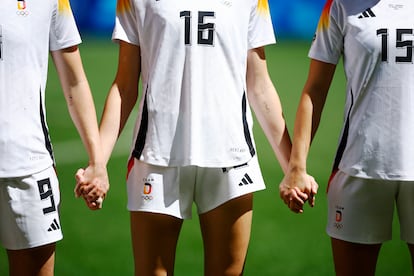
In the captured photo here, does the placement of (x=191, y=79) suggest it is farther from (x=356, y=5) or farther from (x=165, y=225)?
(x=356, y=5)

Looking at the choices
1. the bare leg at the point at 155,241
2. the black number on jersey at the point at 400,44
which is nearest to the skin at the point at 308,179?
the black number on jersey at the point at 400,44

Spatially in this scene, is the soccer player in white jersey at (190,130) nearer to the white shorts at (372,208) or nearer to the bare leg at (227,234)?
the bare leg at (227,234)

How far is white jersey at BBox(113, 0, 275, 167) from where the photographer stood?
3.96 metres

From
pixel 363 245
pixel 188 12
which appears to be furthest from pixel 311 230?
pixel 188 12

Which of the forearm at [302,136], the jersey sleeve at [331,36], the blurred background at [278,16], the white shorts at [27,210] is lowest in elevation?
the blurred background at [278,16]

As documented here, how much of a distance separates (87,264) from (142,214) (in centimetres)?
246

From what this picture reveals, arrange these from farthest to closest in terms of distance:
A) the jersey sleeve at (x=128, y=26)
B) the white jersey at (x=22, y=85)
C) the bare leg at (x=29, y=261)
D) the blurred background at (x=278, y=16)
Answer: the blurred background at (x=278, y=16) → the jersey sleeve at (x=128, y=26) → the bare leg at (x=29, y=261) → the white jersey at (x=22, y=85)

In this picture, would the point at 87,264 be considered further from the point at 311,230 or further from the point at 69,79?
the point at 69,79

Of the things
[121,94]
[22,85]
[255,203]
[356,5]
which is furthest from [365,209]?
[255,203]

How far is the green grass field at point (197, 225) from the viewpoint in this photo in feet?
21.0

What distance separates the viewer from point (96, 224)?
23.2 feet

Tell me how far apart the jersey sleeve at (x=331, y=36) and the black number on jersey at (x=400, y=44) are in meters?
0.18

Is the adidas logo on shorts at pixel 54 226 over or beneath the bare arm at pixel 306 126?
beneath

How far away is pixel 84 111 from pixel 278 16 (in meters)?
5.97
